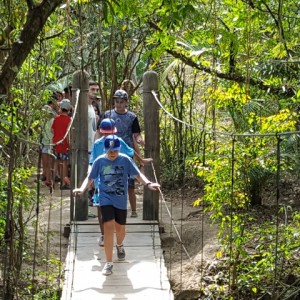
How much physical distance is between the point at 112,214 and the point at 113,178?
220mm

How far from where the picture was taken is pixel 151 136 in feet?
18.8

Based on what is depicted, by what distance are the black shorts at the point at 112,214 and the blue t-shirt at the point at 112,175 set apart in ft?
0.09

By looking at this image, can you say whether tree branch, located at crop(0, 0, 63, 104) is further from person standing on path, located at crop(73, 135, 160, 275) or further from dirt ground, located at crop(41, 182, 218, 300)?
person standing on path, located at crop(73, 135, 160, 275)

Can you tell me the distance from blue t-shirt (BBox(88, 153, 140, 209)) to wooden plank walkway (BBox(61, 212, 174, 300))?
46 cm

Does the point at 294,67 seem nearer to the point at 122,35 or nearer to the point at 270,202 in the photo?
the point at 270,202

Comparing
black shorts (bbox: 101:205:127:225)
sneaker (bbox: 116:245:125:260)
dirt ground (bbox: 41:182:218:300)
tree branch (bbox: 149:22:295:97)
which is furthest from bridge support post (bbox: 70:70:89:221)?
black shorts (bbox: 101:205:127:225)

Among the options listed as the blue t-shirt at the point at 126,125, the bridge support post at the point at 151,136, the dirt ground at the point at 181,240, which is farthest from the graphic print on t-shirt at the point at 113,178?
the bridge support post at the point at 151,136

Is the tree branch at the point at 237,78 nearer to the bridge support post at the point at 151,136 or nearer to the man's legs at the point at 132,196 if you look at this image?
the bridge support post at the point at 151,136

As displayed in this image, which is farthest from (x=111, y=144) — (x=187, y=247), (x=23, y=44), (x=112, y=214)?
(x=23, y=44)

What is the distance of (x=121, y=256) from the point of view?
187 inches

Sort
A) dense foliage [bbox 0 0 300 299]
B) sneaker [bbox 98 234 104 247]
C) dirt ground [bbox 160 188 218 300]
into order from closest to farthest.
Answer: dense foliage [bbox 0 0 300 299], dirt ground [bbox 160 188 218 300], sneaker [bbox 98 234 104 247]

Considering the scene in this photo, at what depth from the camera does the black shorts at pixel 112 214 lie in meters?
4.39

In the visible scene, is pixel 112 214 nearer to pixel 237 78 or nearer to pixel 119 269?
pixel 119 269

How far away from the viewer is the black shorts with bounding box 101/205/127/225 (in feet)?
14.4
